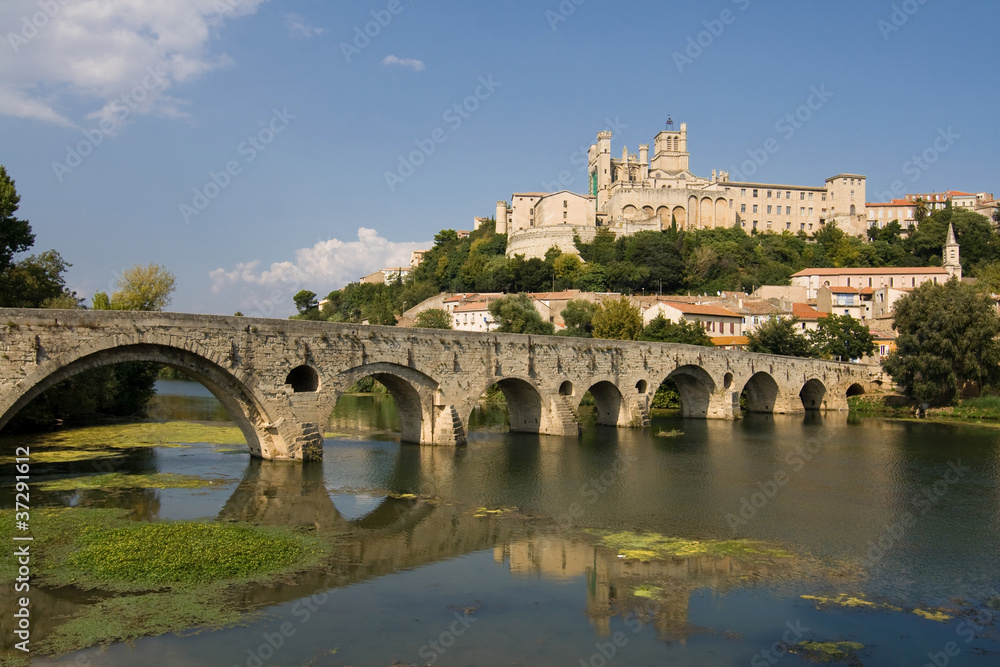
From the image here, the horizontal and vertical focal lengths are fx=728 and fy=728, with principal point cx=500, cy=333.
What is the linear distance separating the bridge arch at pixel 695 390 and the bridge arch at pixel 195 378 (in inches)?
944

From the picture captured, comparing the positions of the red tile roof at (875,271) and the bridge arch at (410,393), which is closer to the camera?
the bridge arch at (410,393)

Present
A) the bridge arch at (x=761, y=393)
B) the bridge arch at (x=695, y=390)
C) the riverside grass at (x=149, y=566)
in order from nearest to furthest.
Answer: the riverside grass at (x=149, y=566)
the bridge arch at (x=695, y=390)
the bridge arch at (x=761, y=393)

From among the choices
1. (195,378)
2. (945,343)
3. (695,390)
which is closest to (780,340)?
(945,343)

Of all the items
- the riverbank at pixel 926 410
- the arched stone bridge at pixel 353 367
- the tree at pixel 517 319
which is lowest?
the riverbank at pixel 926 410

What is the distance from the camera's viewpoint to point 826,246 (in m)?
93.9

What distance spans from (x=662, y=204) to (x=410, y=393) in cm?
7529

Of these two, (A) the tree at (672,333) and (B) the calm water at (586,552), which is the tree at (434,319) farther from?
(B) the calm water at (586,552)

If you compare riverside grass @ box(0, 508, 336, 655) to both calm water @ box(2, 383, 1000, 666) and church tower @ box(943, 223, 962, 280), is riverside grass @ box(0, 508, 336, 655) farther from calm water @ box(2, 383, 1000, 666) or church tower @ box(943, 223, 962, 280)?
church tower @ box(943, 223, 962, 280)

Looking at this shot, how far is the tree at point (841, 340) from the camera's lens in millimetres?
55188

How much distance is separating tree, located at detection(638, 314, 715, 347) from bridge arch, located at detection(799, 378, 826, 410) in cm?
753

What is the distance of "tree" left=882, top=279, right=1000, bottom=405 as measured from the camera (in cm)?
4253

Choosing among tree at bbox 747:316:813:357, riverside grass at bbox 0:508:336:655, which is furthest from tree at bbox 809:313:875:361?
riverside grass at bbox 0:508:336:655

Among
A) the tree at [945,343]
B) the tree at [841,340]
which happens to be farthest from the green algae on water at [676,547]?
the tree at [841,340]

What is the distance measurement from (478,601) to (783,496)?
39.2ft
